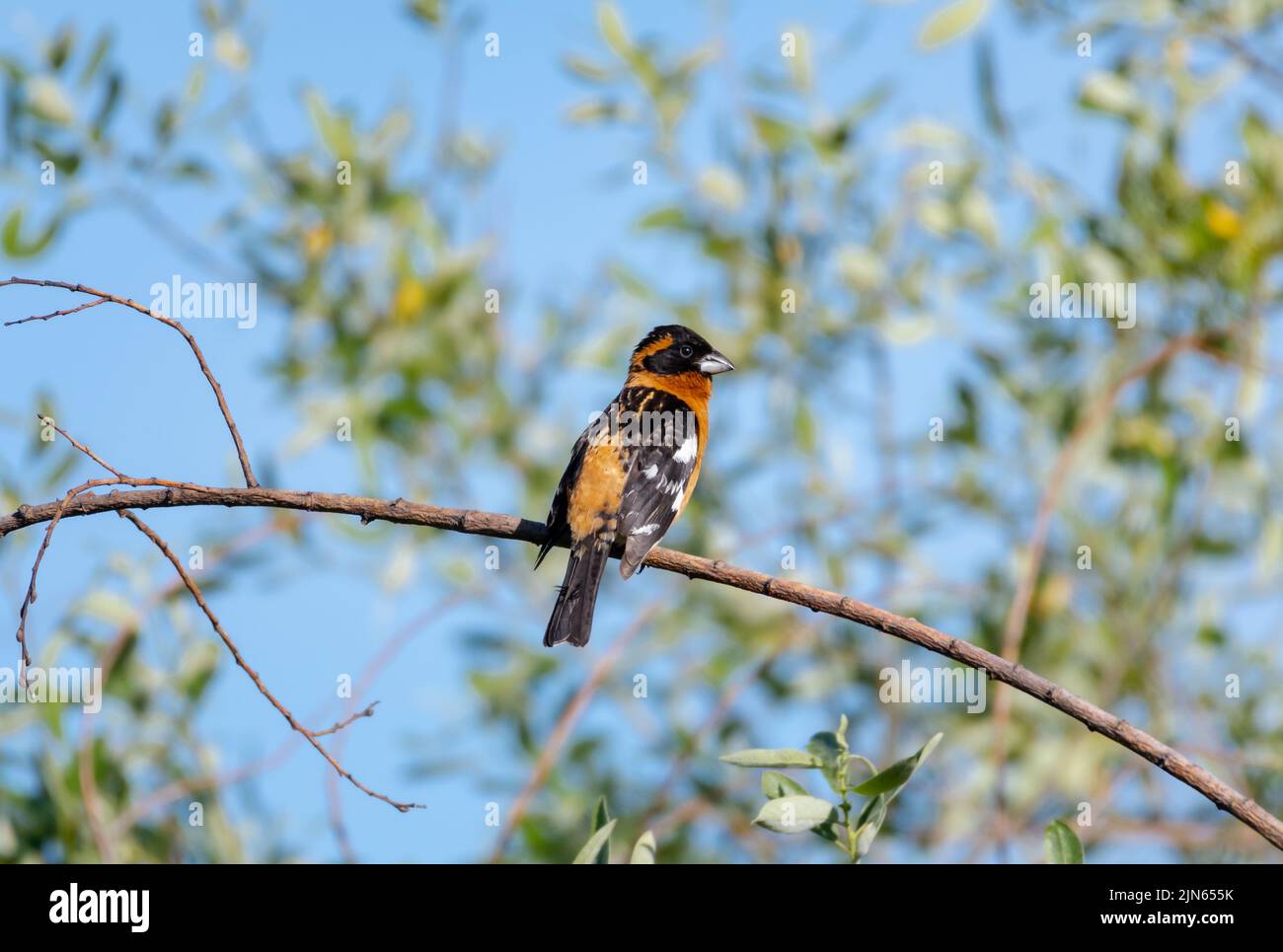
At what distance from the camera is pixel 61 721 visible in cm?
501

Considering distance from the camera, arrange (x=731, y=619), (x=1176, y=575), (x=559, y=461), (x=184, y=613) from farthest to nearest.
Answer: (x=559, y=461)
(x=731, y=619)
(x=1176, y=575)
(x=184, y=613)

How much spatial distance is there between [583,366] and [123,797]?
276 cm

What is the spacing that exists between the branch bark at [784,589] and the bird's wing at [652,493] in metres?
1.01

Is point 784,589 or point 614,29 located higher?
point 614,29

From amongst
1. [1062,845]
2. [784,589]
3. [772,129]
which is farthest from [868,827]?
[772,129]

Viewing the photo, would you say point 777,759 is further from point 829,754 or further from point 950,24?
point 950,24

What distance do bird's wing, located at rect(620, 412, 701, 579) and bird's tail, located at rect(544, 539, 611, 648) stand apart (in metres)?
0.10

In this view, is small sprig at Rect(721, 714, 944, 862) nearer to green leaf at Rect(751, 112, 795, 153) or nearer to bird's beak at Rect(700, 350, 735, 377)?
bird's beak at Rect(700, 350, 735, 377)

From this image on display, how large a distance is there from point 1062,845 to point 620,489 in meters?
2.60

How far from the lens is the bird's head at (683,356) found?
19.8 feet

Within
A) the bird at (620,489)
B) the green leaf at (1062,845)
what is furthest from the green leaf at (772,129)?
the green leaf at (1062,845)

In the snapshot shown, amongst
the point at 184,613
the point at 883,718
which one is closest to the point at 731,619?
the point at 883,718

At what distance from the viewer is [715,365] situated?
6016mm
